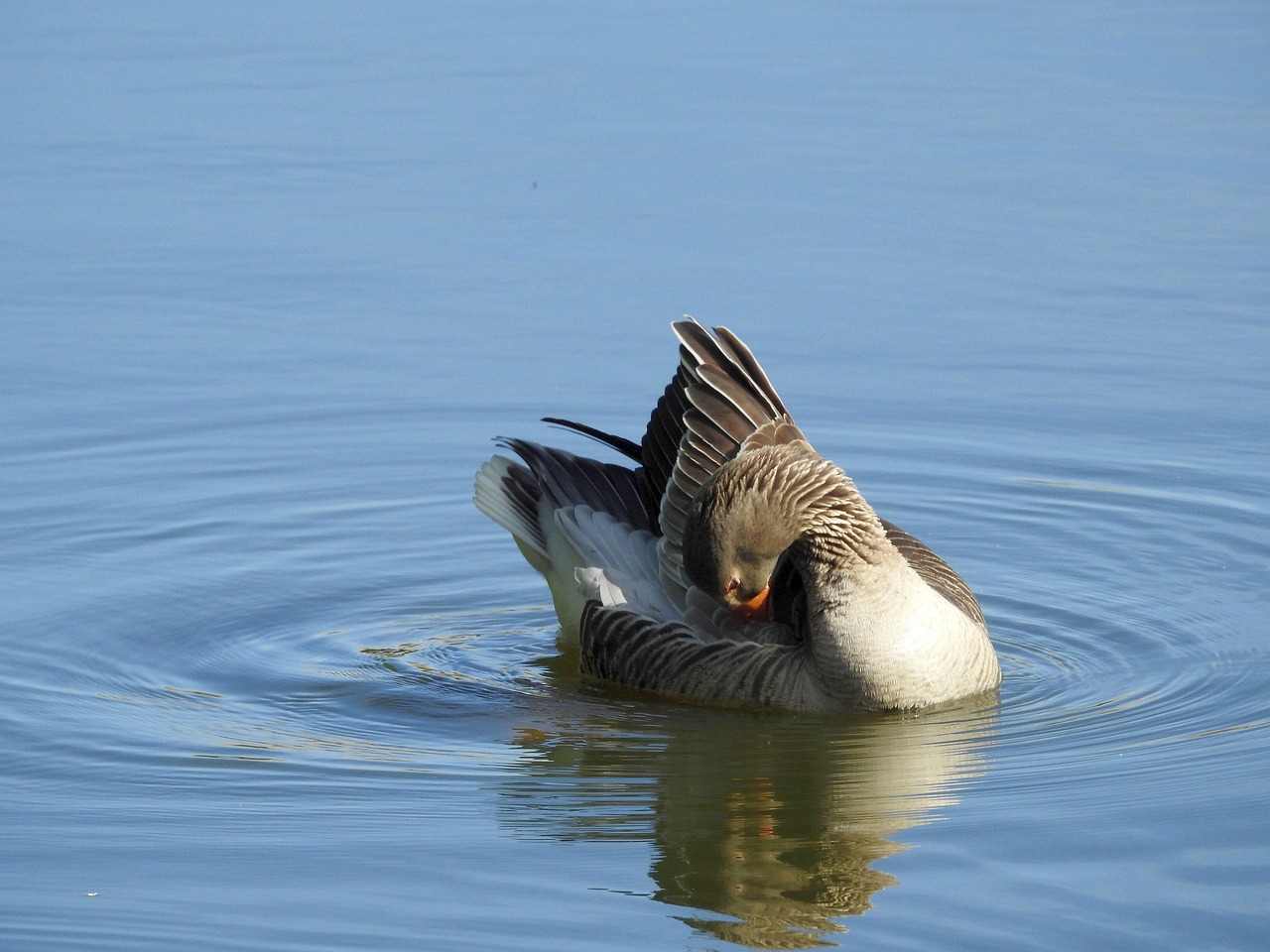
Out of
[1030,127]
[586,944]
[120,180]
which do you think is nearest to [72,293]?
[120,180]

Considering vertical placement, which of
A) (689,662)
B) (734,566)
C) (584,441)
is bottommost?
(689,662)

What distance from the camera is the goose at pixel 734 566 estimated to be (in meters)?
9.31

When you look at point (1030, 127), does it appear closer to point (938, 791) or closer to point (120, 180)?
point (120, 180)

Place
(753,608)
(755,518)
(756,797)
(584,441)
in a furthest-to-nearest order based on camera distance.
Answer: (584,441) → (753,608) → (755,518) → (756,797)

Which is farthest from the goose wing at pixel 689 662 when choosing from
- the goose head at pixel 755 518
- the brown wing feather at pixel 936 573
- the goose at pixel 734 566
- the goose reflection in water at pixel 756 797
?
the brown wing feather at pixel 936 573

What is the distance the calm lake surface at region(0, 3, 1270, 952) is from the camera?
24.5 ft

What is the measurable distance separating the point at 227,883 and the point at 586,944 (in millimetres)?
1413

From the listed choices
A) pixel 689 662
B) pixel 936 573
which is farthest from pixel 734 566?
pixel 936 573

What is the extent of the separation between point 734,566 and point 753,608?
33cm

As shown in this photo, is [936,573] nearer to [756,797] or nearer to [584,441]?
[756,797]

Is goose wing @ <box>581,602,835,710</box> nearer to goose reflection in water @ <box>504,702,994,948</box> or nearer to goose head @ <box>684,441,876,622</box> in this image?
goose reflection in water @ <box>504,702,994,948</box>

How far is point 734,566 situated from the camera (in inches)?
370

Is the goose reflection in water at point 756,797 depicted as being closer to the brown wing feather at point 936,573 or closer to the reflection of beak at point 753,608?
the reflection of beak at point 753,608

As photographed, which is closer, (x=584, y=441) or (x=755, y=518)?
(x=755, y=518)
